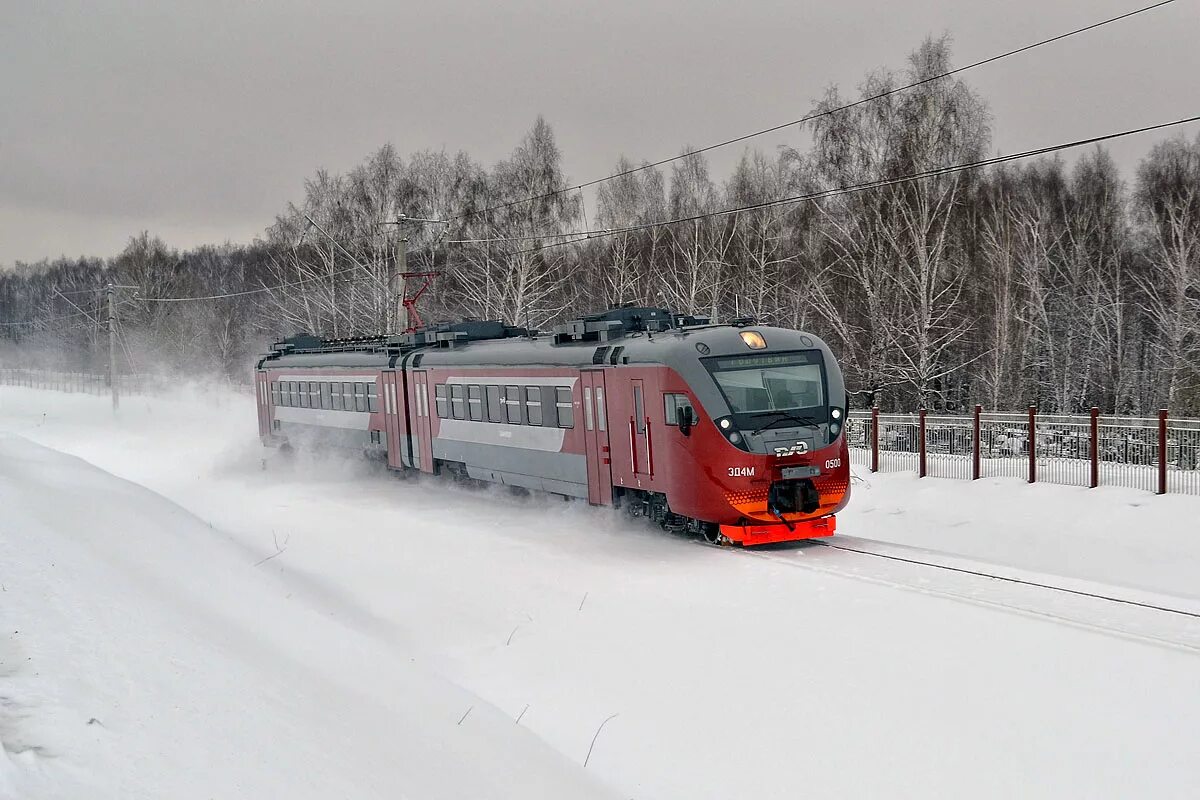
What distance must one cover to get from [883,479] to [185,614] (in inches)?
617

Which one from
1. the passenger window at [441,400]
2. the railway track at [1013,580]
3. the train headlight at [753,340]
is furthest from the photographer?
the passenger window at [441,400]

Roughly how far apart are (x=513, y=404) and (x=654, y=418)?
4634 millimetres

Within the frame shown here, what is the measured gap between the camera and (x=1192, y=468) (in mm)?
16344

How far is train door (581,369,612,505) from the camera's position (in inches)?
613

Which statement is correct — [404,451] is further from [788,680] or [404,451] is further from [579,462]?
[788,680]

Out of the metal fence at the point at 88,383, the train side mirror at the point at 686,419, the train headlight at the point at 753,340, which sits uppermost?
the train headlight at the point at 753,340

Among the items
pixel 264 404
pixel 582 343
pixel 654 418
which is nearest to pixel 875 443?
pixel 582 343

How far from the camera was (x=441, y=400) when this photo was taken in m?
21.1

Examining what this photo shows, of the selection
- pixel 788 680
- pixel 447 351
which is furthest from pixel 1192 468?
pixel 447 351

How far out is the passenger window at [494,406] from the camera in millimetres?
18734

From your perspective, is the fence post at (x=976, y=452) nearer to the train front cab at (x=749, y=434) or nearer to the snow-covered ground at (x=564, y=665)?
the snow-covered ground at (x=564, y=665)

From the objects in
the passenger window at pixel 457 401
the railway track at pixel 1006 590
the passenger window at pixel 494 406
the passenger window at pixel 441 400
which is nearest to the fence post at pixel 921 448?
the railway track at pixel 1006 590

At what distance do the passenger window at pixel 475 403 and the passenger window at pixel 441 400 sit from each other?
1089 mm

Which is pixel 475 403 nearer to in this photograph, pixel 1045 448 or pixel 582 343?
pixel 582 343
